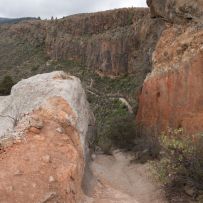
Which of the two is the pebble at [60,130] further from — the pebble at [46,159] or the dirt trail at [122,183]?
the dirt trail at [122,183]

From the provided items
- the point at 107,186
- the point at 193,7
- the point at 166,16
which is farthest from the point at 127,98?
the point at 107,186

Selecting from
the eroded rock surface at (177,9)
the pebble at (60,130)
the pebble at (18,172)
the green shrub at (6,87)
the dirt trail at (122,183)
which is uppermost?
the eroded rock surface at (177,9)

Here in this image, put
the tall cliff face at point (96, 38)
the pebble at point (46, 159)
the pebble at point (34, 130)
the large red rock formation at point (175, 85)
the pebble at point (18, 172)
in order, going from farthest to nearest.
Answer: the tall cliff face at point (96, 38) → the large red rock formation at point (175, 85) → the pebble at point (34, 130) → the pebble at point (46, 159) → the pebble at point (18, 172)

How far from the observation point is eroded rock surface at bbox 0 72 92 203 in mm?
10102

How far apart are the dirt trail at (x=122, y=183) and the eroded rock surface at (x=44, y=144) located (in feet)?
3.17

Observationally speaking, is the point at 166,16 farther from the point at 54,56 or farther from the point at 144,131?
the point at 54,56

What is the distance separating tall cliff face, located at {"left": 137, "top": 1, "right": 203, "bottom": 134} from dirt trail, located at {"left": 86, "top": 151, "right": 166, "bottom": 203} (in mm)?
2127

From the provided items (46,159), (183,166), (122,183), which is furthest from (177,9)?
(46,159)

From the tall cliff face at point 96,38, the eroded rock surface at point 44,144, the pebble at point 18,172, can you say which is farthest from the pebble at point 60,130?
the tall cliff face at point 96,38

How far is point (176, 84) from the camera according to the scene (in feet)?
58.3

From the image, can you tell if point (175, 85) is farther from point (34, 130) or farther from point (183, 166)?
point (34, 130)

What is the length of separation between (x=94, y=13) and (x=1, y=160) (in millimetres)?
57057

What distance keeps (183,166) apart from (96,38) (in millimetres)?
44187

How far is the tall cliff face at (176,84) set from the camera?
16.7 metres
